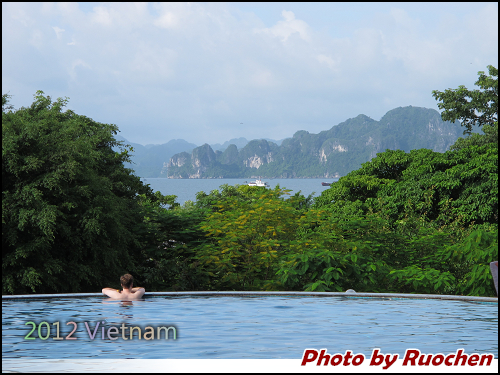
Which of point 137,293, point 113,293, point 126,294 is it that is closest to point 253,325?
point 137,293

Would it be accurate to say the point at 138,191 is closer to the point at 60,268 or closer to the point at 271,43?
the point at 60,268

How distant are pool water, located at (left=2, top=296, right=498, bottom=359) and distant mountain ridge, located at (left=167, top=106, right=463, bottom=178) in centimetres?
16037

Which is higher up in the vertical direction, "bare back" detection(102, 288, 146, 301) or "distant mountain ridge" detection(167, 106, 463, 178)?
"distant mountain ridge" detection(167, 106, 463, 178)

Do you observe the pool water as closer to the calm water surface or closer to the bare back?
the bare back

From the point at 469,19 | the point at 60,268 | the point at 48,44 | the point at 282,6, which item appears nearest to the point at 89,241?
the point at 60,268

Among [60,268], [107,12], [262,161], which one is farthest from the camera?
[262,161]

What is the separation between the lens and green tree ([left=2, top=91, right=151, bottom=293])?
9680 mm

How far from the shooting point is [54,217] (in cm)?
944

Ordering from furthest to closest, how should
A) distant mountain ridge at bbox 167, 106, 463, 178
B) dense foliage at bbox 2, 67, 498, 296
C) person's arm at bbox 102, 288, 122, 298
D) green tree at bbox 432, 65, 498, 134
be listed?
distant mountain ridge at bbox 167, 106, 463, 178 < green tree at bbox 432, 65, 498, 134 < dense foliage at bbox 2, 67, 498, 296 < person's arm at bbox 102, 288, 122, 298

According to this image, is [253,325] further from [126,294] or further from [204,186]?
[204,186]

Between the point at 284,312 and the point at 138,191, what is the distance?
27.3ft

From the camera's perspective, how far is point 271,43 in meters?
7.42

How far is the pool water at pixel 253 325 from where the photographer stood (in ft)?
18.2

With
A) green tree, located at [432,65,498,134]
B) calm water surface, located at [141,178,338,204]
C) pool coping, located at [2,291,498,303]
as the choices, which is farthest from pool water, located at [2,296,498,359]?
calm water surface, located at [141,178,338,204]
